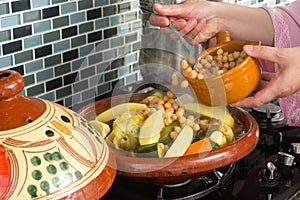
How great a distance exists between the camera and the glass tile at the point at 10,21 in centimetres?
115

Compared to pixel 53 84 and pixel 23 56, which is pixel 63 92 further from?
pixel 23 56

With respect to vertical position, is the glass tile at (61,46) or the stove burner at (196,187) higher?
the glass tile at (61,46)

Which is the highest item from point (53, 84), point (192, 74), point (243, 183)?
point (192, 74)

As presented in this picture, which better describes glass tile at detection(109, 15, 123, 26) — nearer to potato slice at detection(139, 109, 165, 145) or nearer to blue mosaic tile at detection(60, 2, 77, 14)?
blue mosaic tile at detection(60, 2, 77, 14)

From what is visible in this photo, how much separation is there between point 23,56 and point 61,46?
0.12 m

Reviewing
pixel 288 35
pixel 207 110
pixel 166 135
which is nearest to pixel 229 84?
pixel 207 110

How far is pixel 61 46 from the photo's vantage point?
4.30ft

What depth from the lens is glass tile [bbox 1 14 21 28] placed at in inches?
45.3

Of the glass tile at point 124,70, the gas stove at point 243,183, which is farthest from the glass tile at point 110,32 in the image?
the gas stove at point 243,183

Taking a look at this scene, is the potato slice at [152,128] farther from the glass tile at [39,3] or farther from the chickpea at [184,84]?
the glass tile at [39,3]

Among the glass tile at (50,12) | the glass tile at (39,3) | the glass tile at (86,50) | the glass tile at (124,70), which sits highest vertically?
the glass tile at (39,3)

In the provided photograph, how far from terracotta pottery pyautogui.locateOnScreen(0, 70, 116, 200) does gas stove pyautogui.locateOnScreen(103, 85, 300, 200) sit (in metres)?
0.28

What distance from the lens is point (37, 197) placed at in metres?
0.73

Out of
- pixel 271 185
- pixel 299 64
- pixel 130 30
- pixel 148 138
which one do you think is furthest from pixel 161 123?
pixel 130 30
